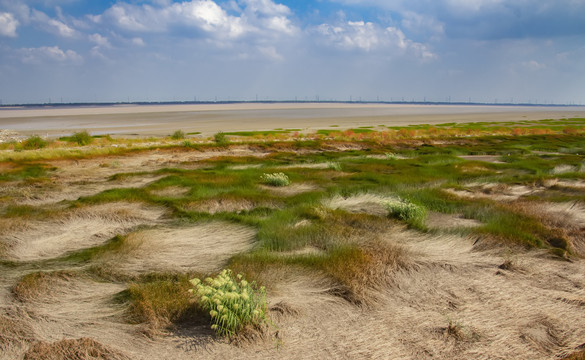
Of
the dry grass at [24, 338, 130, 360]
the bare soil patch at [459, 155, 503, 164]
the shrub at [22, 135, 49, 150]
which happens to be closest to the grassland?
the dry grass at [24, 338, 130, 360]

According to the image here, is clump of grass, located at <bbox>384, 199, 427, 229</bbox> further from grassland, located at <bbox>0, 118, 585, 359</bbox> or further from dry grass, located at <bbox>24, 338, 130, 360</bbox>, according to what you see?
dry grass, located at <bbox>24, 338, 130, 360</bbox>

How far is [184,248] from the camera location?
313 inches

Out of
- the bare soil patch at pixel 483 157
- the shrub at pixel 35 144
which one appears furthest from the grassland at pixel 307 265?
the shrub at pixel 35 144

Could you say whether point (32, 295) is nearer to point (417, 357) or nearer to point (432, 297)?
point (417, 357)

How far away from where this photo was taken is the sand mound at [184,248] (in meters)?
7.01

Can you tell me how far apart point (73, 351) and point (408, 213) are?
24.2 ft

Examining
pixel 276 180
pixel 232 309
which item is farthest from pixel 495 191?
pixel 232 309

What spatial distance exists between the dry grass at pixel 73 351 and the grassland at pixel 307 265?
0.02m

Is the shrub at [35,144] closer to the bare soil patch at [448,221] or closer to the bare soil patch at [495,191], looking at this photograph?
the bare soil patch at [495,191]

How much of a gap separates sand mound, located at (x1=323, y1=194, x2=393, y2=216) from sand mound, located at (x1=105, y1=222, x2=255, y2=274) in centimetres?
311

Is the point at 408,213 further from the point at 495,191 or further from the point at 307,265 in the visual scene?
the point at 495,191

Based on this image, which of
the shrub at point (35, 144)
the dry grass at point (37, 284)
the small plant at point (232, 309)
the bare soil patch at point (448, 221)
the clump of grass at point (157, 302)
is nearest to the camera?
the small plant at point (232, 309)

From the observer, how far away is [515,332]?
4.90 meters

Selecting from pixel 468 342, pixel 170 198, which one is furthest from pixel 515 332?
pixel 170 198
